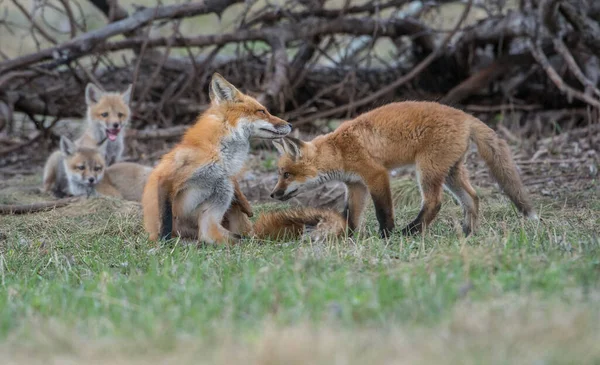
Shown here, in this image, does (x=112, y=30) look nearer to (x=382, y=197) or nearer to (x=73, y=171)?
(x=73, y=171)

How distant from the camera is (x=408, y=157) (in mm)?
6258

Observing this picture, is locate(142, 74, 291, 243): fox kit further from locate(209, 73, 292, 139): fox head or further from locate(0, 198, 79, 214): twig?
locate(0, 198, 79, 214): twig

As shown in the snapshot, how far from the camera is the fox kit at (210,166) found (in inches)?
235

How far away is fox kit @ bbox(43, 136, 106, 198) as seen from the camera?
9.73 metres

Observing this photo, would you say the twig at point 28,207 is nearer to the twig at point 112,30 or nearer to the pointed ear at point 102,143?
the pointed ear at point 102,143

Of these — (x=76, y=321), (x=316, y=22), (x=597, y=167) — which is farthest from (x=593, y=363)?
(x=316, y=22)

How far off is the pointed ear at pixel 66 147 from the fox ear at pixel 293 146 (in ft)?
14.4

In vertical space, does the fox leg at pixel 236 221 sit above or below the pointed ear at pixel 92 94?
below

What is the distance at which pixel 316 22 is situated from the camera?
11.3 meters

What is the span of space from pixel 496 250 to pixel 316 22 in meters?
7.56

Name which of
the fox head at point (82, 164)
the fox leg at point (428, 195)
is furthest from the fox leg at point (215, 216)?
the fox head at point (82, 164)

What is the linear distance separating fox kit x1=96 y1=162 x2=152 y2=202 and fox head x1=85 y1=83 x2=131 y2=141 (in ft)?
3.51

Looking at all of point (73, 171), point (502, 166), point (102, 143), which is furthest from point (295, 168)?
point (102, 143)

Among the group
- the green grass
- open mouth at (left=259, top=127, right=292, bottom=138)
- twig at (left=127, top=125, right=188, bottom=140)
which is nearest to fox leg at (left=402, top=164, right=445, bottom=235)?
the green grass
